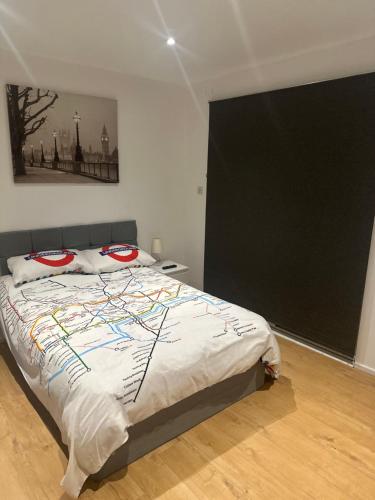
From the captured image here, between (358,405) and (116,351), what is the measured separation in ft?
5.75

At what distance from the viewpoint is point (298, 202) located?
3074 millimetres

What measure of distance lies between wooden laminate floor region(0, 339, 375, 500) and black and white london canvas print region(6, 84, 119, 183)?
1894 mm

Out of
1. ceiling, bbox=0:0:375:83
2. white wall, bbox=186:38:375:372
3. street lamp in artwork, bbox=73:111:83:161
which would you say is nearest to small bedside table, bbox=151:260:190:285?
white wall, bbox=186:38:375:372

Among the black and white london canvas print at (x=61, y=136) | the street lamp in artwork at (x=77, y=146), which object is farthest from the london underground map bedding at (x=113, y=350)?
the street lamp in artwork at (x=77, y=146)

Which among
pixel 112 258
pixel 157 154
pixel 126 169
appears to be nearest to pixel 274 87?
pixel 157 154

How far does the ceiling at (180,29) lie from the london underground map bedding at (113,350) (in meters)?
1.96

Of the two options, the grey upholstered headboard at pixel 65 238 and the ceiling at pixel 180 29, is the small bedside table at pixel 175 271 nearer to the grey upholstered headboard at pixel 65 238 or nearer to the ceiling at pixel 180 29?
the grey upholstered headboard at pixel 65 238

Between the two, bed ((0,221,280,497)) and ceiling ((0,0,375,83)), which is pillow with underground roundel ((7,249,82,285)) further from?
ceiling ((0,0,375,83))

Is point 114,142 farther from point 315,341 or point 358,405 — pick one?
point 358,405

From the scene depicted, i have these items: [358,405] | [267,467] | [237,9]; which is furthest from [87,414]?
[237,9]

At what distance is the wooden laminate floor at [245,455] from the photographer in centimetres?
175

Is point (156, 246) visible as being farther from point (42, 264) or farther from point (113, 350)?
point (113, 350)

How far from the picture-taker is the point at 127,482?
1.79 m

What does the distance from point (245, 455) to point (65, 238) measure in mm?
2474
